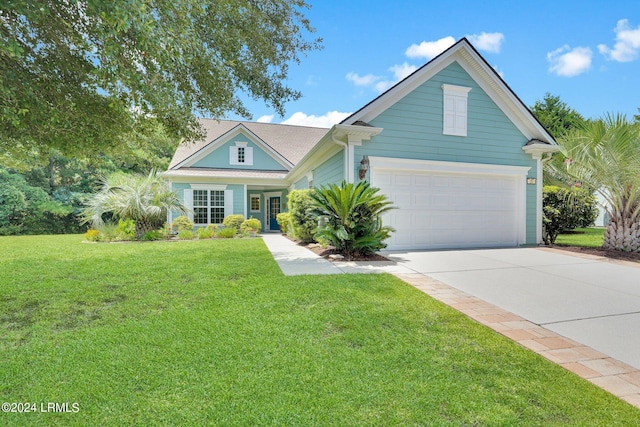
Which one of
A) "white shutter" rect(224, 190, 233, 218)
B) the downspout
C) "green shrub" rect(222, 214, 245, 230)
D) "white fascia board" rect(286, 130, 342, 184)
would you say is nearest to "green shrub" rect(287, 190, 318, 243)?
"white fascia board" rect(286, 130, 342, 184)

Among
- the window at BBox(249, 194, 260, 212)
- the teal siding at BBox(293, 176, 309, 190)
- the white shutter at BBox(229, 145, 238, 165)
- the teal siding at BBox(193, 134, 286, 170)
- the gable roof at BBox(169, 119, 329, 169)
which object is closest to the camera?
the teal siding at BBox(293, 176, 309, 190)

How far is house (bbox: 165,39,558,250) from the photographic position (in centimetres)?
862

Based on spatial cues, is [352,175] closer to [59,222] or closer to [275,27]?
[275,27]

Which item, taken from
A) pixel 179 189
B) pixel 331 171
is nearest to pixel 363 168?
pixel 331 171

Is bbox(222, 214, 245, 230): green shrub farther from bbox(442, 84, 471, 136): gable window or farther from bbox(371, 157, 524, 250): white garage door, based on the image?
bbox(442, 84, 471, 136): gable window

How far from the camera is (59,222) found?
2066 cm

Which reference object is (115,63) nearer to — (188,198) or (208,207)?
(188,198)

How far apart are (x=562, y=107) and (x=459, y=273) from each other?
21238mm

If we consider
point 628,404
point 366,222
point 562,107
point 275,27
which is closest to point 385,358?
point 628,404

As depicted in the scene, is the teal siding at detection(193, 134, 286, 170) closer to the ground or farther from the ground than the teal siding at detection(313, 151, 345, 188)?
farther from the ground

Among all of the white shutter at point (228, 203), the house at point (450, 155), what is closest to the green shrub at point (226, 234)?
the white shutter at point (228, 203)

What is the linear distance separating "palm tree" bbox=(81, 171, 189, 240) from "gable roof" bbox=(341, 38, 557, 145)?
29.0 ft

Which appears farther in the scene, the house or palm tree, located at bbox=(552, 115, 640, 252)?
the house

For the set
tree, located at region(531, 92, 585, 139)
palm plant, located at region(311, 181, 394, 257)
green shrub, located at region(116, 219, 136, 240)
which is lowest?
green shrub, located at region(116, 219, 136, 240)
